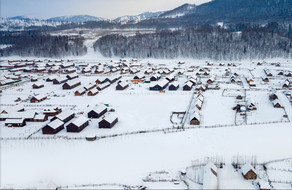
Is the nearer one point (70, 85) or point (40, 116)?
point (40, 116)

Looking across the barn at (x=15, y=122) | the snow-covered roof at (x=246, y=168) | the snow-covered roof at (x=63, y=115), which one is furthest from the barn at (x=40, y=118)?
the snow-covered roof at (x=246, y=168)

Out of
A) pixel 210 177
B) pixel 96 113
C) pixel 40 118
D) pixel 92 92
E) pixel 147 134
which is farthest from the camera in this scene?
pixel 92 92

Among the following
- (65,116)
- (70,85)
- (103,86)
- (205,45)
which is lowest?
(65,116)

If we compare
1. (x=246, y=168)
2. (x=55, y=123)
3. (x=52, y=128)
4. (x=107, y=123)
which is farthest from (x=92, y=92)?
(x=246, y=168)

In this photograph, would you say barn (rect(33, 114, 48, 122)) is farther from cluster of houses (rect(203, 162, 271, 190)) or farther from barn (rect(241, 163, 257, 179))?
barn (rect(241, 163, 257, 179))

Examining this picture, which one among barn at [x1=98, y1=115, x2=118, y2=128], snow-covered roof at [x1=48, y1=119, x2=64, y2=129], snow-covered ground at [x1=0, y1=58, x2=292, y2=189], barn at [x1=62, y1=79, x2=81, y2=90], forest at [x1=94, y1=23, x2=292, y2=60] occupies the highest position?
forest at [x1=94, y1=23, x2=292, y2=60]

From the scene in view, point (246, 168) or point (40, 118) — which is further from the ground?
point (40, 118)

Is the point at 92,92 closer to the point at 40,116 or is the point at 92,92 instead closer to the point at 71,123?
the point at 40,116

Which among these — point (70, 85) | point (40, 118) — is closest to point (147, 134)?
point (40, 118)

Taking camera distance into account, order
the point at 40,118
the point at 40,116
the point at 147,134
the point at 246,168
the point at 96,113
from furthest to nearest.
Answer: the point at 96,113, the point at 40,116, the point at 40,118, the point at 147,134, the point at 246,168

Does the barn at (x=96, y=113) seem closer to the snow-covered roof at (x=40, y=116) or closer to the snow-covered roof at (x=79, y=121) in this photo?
the snow-covered roof at (x=79, y=121)

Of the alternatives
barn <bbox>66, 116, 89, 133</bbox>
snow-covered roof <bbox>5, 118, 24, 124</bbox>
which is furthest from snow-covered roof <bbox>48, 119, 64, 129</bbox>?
snow-covered roof <bbox>5, 118, 24, 124</bbox>

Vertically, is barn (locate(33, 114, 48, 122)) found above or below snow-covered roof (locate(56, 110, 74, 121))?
below
